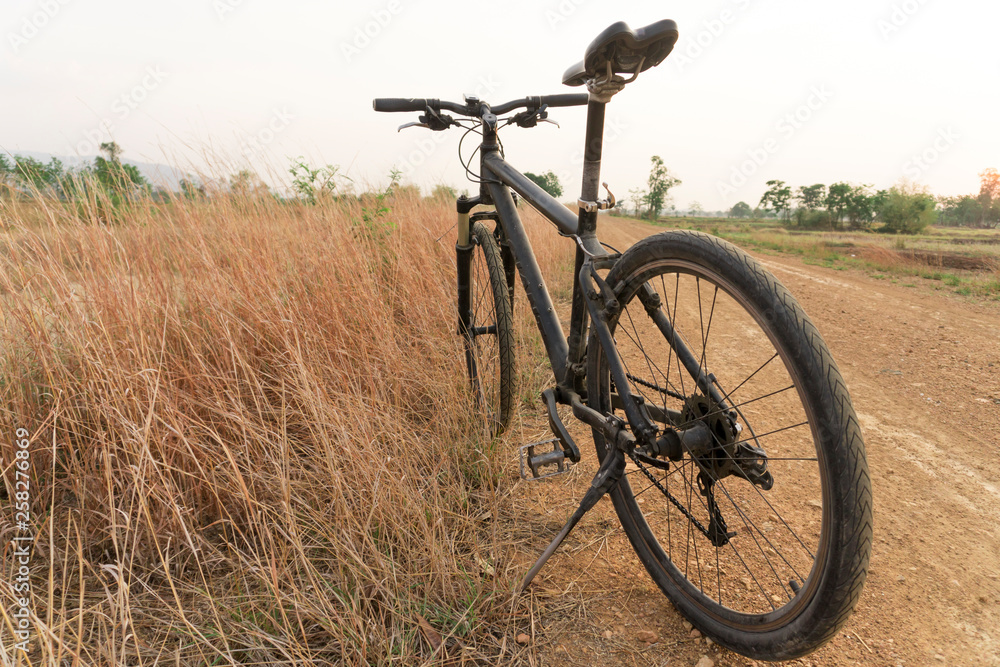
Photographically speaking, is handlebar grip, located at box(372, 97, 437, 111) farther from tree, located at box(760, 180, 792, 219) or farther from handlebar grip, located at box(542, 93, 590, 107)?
tree, located at box(760, 180, 792, 219)

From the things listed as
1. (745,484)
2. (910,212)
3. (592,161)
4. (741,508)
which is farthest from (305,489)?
(910,212)

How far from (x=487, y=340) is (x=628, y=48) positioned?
1.56 m

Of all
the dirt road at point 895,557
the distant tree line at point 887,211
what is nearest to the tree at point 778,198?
the distant tree line at point 887,211

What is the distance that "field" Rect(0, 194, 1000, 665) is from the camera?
49.4 inches

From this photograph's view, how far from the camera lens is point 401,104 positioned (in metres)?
1.98

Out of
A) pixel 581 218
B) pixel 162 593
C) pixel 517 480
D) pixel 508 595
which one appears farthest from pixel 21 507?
pixel 581 218

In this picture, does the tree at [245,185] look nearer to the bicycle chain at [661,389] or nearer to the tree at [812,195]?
the bicycle chain at [661,389]

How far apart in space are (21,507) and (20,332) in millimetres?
661

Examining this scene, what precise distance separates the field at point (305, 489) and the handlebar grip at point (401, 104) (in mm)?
926

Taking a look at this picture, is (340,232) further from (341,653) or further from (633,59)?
(341,653)

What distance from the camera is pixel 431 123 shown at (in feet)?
6.94

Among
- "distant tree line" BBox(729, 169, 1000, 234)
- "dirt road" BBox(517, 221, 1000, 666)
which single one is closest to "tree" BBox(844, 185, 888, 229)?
"distant tree line" BBox(729, 169, 1000, 234)

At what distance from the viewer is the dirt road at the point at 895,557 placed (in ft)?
4.22

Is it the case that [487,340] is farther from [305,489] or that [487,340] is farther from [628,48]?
[628,48]
